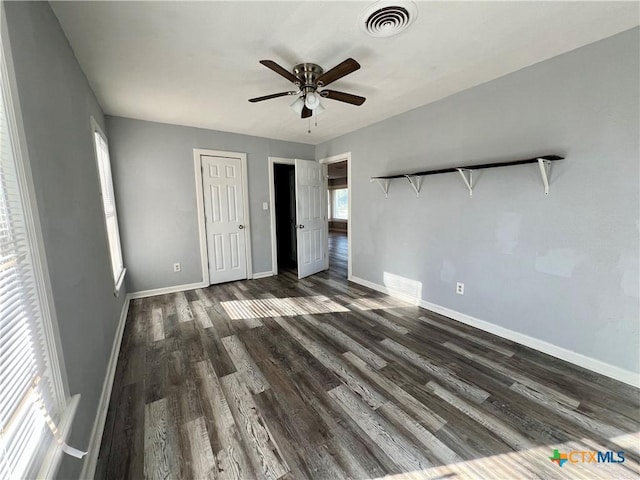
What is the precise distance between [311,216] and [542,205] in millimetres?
3142

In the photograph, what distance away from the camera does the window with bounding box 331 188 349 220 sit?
1069 cm

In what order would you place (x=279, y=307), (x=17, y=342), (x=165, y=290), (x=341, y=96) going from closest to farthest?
(x=17, y=342) → (x=341, y=96) → (x=279, y=307) → (x=165, y=290)

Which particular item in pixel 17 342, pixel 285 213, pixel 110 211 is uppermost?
pixel 110 211

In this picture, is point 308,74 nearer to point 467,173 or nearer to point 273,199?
point 467,173

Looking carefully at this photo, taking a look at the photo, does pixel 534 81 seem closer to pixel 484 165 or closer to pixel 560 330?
pixel 484 165

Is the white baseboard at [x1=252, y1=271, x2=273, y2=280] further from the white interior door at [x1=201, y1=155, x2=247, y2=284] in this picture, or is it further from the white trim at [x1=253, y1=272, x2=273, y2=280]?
the white interior door at [x1=201, y1=155, x2=247, y2=284]

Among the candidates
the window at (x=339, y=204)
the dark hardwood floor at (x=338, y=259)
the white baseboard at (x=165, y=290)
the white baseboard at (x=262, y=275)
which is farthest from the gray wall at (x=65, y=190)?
the window at (x=339, y=204)

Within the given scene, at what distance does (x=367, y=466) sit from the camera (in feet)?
4.32

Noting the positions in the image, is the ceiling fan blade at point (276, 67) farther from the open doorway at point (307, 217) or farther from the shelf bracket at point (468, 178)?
the open doorway at point (307, 217)

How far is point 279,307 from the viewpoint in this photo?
10.7 feet

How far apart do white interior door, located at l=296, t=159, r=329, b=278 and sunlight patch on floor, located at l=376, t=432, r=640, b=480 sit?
337cm

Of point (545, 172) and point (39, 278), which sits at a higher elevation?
point (545, 172)

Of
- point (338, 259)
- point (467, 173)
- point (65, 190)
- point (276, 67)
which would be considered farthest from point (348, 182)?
point (65, 190)

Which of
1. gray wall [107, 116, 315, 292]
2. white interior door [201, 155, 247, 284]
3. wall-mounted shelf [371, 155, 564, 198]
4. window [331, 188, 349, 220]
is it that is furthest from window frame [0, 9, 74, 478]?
window [331, 188, 349, 220]
